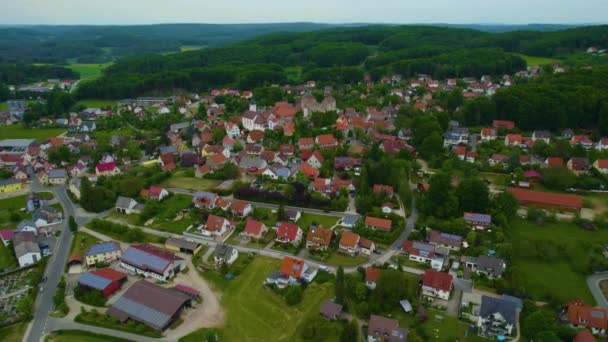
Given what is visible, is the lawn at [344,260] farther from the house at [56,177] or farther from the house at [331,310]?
the house at [56,177]

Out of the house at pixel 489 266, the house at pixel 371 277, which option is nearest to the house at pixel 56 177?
the house at pixel 371 277

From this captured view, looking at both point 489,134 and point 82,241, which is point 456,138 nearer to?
point 489,134

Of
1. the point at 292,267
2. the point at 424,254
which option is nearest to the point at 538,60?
the point at 424,254

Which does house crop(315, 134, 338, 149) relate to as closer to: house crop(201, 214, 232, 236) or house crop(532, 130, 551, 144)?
house crop(201, 214, 232, 236)

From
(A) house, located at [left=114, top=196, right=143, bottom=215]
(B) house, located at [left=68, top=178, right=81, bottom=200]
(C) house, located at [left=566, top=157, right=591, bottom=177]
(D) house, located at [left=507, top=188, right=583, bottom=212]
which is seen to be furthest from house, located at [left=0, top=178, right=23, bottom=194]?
(C) house, located at [left=566, top=157, right=591, bottom=177]

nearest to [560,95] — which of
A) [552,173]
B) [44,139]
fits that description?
[552,173]
